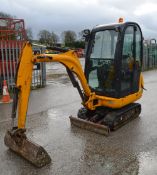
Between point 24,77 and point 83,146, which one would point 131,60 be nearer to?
point 83,146

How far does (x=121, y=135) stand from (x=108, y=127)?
34cm

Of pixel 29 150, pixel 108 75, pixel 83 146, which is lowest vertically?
pixel 83 146

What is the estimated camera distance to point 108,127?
617cm

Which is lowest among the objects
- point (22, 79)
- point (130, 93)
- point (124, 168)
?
point (124, 168)

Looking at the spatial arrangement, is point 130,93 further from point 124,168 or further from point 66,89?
point 66,89

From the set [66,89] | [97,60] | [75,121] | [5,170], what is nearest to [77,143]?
[75,121]

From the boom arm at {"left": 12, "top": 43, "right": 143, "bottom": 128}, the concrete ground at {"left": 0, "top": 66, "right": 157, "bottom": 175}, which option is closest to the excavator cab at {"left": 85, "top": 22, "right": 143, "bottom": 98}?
the boom arm at {"left": 12, "top": 43, "right": 143, "bottom": 128}

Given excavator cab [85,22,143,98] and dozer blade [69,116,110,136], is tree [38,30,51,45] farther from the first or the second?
dozer blade [69,116,110,136]

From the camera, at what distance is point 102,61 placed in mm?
6688

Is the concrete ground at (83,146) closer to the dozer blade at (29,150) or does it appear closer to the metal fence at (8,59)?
the dozer blade at (29,150)

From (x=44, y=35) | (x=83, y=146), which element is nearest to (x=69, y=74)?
(x=83, y=146)

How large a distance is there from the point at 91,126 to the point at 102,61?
1535 millimetres

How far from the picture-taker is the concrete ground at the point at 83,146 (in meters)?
4.68

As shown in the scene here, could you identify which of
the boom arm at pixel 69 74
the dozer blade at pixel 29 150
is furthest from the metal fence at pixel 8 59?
the dozer blade at pixel 29 150
